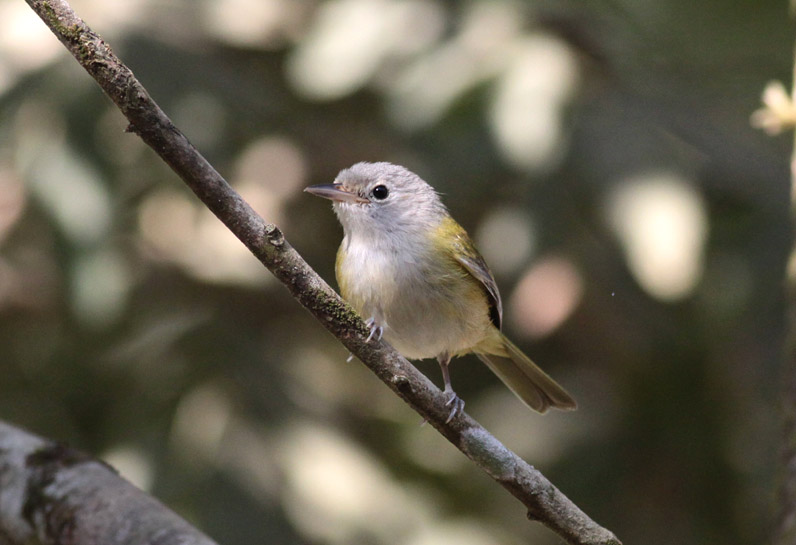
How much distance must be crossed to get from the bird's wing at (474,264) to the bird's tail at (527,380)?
0.58 feet

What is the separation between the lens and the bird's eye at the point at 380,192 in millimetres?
3072

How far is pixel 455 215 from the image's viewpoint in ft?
15.0

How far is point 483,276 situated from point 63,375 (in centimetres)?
218

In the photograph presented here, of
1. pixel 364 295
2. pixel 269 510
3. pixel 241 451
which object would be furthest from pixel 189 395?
pixel 364 295

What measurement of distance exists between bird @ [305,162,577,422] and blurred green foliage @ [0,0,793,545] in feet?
1.55

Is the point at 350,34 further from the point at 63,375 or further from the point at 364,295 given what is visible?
the point at 63,375

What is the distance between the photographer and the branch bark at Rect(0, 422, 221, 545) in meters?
2.27

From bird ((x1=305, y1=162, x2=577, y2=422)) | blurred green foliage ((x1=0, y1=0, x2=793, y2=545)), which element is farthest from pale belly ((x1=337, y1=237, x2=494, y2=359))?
blurred green foliage ((x1=0, y1=0, x2=793, y2=545))

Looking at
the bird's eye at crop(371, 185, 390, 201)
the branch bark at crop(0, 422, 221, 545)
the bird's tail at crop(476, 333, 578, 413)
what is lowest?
the bird's tail at crop(476, 333, 578, 413)

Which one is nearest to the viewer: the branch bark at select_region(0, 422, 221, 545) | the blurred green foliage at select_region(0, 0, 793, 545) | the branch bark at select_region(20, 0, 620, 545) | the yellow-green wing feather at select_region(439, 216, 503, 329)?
the branch bark at select_region(20, 0, 620, 545)

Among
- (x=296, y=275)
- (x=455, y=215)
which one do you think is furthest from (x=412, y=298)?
(x=455, y=215)

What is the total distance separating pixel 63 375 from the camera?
4266 mm

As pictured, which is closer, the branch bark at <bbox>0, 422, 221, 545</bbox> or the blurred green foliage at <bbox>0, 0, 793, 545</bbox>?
the branch bark at <bbox>0, 422, 221, 545</bbox>

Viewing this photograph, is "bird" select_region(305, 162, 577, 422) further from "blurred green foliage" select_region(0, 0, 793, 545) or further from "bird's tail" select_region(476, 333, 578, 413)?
"blurred green foliage" select_region(0, 0, 793, 545)
